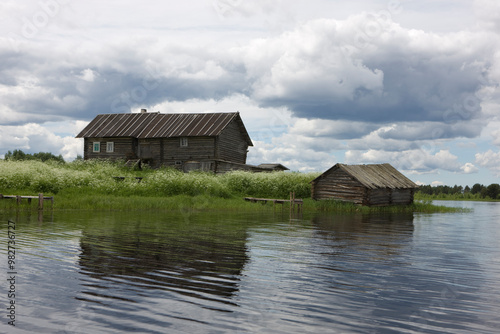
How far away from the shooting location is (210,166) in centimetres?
5212

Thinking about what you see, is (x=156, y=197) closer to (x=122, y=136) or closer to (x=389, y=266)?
(x=122, y=136)

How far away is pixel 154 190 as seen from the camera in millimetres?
38219

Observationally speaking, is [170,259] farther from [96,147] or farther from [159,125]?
[96,147]

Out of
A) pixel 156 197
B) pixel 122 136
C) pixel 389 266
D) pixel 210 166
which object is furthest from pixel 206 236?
pixel 122 136

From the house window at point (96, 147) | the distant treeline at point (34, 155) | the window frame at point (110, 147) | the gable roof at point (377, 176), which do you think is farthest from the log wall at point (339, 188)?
the distant treeline at point (34, 155)

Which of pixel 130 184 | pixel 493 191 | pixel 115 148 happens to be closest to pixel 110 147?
pixel 115 148

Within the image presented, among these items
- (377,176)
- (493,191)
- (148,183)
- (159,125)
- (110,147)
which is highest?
(159,125)

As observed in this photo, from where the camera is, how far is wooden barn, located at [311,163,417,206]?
39531mm

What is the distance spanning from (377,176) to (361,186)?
4361 millimetres

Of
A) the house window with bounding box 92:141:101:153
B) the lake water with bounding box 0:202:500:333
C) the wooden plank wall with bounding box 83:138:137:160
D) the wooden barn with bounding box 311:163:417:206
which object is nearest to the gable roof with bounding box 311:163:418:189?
the wooden barn with bounding box 311:163:417:206

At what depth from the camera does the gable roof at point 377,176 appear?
131 ft

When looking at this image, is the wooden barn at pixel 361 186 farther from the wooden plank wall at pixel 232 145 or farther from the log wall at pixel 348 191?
the wooden plank wall at pixel 232 145

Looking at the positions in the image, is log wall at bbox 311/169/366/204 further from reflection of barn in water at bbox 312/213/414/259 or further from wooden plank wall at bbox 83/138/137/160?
wooden plank wall at bbox 83/138/137/160

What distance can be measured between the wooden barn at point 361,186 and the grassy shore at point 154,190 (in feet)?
3.25
